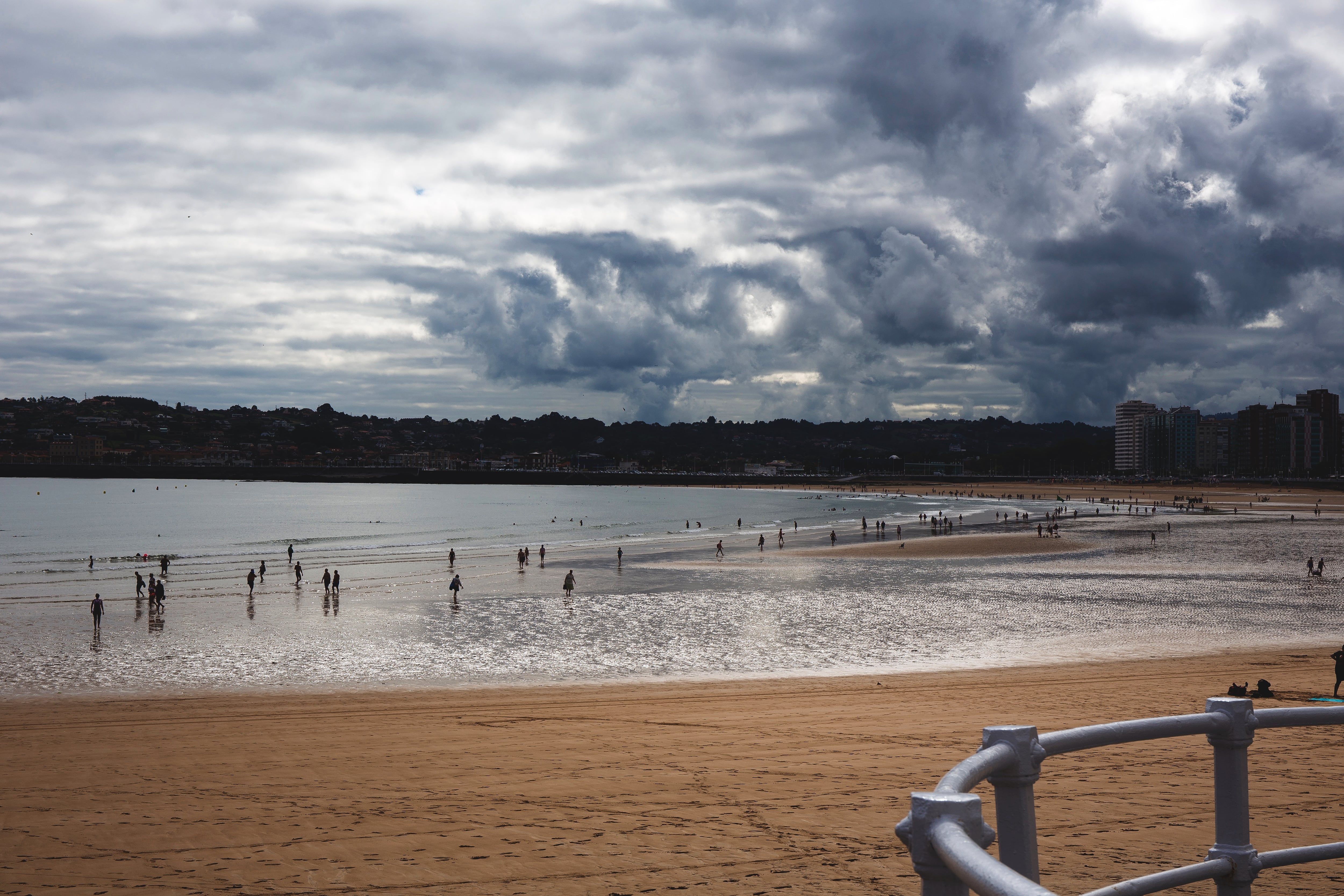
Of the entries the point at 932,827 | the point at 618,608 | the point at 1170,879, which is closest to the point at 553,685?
the point at 618,608

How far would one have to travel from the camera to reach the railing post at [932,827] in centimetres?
189

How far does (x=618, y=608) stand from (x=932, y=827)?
93.4 ft

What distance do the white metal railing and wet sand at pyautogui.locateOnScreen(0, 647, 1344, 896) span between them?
343 cm

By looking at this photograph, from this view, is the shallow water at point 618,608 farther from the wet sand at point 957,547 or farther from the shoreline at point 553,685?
the wet sand at point 957,547

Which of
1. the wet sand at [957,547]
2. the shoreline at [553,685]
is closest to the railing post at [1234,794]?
the shoreline at [553,685]

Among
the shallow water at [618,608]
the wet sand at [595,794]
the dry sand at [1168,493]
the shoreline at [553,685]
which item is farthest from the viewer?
the dry sand at [1168,493]

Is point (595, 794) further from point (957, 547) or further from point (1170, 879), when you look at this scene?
point (957, 547)

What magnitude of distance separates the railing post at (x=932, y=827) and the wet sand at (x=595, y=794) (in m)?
4.98

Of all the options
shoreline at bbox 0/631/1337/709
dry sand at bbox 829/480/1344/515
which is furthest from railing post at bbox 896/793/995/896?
dry sand at bbox 829/480/1344/515

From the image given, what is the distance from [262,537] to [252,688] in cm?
5520

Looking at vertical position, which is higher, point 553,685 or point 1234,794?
point 1234,794

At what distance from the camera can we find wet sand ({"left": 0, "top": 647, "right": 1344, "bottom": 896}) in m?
6.89

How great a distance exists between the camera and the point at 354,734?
1302 centimetres

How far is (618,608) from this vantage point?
2992 centimetres
